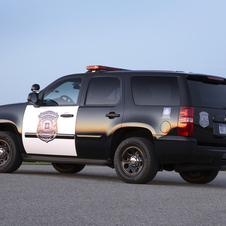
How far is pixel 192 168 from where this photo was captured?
28.0ft

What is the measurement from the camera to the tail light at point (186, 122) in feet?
26.3

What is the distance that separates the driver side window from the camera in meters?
9.38

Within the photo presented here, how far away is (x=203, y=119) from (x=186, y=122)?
0.30 metres

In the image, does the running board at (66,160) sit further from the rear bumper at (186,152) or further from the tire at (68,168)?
the tire at (68,168)

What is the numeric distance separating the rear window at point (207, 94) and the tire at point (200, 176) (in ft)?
4.83

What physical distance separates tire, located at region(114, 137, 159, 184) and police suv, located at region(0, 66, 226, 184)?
2 cm

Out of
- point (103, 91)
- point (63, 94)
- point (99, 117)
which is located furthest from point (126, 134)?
point (63, 94)

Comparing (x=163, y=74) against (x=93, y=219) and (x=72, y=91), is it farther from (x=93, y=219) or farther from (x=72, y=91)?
(x=93, y=219)

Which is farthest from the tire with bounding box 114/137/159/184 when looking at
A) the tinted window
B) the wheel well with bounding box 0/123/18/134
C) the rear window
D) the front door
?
the wheel well with bounding box 0/123/18/134

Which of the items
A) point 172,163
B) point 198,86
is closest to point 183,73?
point 198,86

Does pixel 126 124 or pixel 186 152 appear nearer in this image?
pixel 186 152

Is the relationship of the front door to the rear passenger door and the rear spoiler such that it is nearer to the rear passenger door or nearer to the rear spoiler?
the rear passenger door

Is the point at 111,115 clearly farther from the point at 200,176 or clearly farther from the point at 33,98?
the point at 200,176

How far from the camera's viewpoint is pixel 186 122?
26.4 feet
